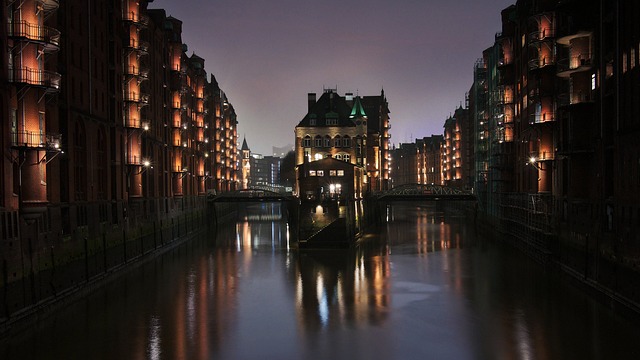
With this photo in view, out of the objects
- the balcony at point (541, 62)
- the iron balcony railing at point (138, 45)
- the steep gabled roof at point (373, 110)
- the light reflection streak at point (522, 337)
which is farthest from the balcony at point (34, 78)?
the steep gabled roof at point (373, 110)

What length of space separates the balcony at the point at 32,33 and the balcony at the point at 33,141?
17.2ft

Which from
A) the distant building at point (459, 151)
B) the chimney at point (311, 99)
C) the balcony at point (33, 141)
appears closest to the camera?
the balcony at point (33, 141)

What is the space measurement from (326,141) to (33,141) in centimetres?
6340

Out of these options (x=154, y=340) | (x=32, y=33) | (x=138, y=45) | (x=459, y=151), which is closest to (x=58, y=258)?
(x=32, y=33)

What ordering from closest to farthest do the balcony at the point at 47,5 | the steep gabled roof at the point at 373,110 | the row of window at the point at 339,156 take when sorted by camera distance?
the balcony at the point at 47,5, the row of window at the point at 339,156, the steep gabled roof at the point at 373,110

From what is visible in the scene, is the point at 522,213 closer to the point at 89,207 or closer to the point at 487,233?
the point at 487,233

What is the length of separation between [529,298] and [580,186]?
12370 millimetres

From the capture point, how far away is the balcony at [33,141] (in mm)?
31769

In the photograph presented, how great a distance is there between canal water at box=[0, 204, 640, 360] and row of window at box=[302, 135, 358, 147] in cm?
4536

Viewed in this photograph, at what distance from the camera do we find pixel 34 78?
107ft

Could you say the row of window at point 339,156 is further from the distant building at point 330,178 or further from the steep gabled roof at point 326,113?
the distant building at point 330,178

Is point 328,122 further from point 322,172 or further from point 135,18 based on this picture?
point 135,18

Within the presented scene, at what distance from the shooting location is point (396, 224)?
298 feet

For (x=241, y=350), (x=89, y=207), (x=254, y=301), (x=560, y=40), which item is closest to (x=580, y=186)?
(x=560, y=40)
